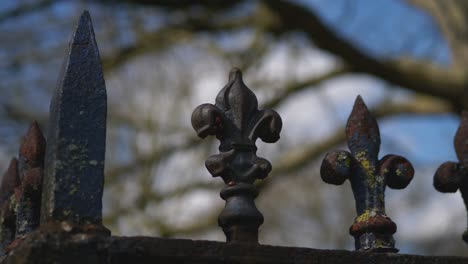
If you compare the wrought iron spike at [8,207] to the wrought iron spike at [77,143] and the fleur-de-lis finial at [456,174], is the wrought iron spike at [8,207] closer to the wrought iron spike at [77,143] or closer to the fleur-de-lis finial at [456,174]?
the wrought iron spike at [77,143]

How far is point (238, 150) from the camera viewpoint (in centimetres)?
194

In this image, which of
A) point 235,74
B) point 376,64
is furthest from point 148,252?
point 376,64

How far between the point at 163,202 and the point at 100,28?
2.25m

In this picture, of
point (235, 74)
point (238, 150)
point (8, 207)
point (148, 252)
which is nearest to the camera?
point (148, 252)

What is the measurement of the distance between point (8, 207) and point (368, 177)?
100cm

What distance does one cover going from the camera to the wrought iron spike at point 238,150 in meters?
1.90

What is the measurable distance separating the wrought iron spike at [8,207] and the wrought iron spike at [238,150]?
0.61 meters

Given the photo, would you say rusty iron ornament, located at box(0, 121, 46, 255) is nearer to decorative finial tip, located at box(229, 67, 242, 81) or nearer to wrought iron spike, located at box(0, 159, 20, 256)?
wrought iron spike, located at box(0, 159, 20, 256)

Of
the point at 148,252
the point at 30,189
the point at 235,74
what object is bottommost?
the point at 148,252

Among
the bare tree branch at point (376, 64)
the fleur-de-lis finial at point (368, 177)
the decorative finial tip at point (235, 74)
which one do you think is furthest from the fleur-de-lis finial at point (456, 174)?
the bare tree branch at point (376, 64)

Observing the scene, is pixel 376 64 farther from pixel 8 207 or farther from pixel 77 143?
pixel 77 143

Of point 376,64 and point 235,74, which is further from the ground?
point 376,64

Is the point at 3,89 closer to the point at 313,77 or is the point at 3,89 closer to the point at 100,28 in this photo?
the point at 100,28

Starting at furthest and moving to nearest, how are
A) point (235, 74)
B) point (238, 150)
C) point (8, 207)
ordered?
point (8, 207) < point (235, 74) < point (238, 150)
